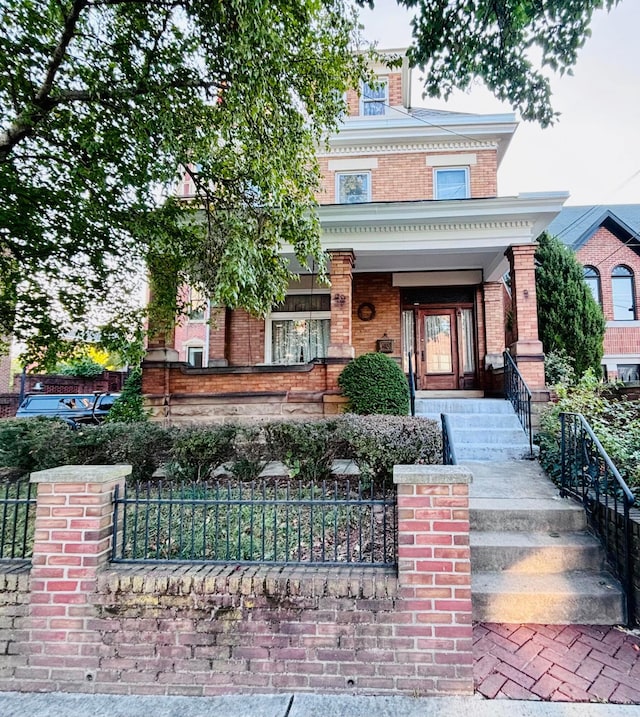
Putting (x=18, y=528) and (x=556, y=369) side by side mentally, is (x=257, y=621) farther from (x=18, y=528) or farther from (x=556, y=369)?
(x=556, y=369)

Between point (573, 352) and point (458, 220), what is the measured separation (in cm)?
421

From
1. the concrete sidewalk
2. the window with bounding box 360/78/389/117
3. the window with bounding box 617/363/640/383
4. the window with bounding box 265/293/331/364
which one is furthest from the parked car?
the window with bounding box 617/363/640/383

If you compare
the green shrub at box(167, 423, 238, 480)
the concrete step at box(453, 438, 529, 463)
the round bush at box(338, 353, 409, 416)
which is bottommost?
the concrete step at box(453, 438, 529, 463)

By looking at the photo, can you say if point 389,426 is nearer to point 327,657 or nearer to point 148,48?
point 327,657

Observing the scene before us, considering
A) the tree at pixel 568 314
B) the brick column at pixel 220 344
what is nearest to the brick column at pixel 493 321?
the tree at pixel 568 314

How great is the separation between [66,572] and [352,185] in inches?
422

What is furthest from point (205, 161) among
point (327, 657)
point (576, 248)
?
point (576, 248)

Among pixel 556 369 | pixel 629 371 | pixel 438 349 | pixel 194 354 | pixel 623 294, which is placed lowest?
pixel 556 369

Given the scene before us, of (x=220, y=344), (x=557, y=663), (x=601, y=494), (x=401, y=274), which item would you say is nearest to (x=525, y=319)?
(x=401, y=274)

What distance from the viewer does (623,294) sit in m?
15.8

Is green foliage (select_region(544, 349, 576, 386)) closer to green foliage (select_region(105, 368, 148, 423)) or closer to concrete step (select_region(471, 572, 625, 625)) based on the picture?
concrete step (select_region(471, 572, 625, 625))

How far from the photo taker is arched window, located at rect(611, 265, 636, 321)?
50.7 feet

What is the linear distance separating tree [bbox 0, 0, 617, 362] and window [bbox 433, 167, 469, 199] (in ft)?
19.7

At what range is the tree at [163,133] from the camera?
14.3 feet
